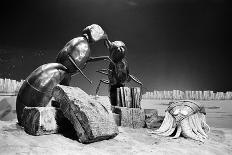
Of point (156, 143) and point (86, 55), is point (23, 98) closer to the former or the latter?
point (86, 55)

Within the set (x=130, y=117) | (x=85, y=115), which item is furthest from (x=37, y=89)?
(x=130, y=117)

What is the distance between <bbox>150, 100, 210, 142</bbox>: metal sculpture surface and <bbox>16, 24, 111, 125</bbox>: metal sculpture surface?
193cm

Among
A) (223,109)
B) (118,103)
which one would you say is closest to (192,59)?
(223,109)

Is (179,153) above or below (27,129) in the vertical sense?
below

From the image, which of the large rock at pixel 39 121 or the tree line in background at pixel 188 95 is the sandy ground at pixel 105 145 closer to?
the large rock at pixel 39 121

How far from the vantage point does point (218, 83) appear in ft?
30.1

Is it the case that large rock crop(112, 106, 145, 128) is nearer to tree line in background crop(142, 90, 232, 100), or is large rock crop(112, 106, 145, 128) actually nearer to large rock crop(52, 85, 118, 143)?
large rock crop(52, 85, 118, 143)

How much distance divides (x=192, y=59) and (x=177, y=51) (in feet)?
2.28

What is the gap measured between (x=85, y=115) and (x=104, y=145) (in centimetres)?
47

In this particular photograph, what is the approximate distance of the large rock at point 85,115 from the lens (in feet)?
10.5

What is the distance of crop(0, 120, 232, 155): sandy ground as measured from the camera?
259cm

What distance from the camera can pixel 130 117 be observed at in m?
4.95

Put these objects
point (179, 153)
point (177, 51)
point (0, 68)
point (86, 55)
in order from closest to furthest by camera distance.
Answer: point (179, 153) < point (86, 55) < point (0, 68) < point (177, 51)

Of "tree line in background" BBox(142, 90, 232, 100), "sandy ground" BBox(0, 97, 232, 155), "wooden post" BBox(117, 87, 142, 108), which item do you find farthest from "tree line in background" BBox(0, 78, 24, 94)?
"tree line in background" BBox(142, 90, 232, 100)
